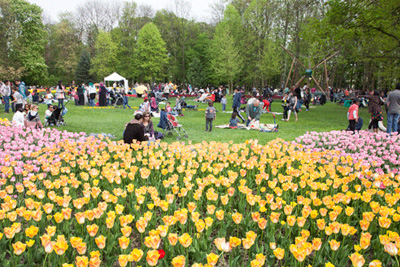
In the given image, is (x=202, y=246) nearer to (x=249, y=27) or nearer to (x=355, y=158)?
(x=355, y=158)

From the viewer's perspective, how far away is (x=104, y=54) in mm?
50625

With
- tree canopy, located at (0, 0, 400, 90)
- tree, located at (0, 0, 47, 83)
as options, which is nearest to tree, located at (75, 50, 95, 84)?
tree canopy, located at (0, 0, 400, 90)

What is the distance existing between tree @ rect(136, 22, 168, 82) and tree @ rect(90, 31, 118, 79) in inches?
194

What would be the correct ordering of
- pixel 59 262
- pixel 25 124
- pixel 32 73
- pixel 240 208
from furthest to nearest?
pixel 32 73 → pixel 25 124 → pixel 240 208 → pixel 59 262

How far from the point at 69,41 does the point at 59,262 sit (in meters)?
58.1

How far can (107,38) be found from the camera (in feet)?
163

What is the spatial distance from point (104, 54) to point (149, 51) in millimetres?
7983

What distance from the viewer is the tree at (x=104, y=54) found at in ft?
164

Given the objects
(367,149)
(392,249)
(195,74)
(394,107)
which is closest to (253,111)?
(394,107)

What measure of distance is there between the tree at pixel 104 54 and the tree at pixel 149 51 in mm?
4934

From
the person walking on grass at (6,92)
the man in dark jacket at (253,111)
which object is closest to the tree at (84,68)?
the person walking on grass at (6,92)

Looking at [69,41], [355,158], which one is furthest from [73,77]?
[355,158]

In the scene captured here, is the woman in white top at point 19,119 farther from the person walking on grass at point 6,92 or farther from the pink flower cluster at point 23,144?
the person walking on grass at point 6,92

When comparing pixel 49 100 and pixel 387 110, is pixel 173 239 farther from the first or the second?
pixel 49 100
